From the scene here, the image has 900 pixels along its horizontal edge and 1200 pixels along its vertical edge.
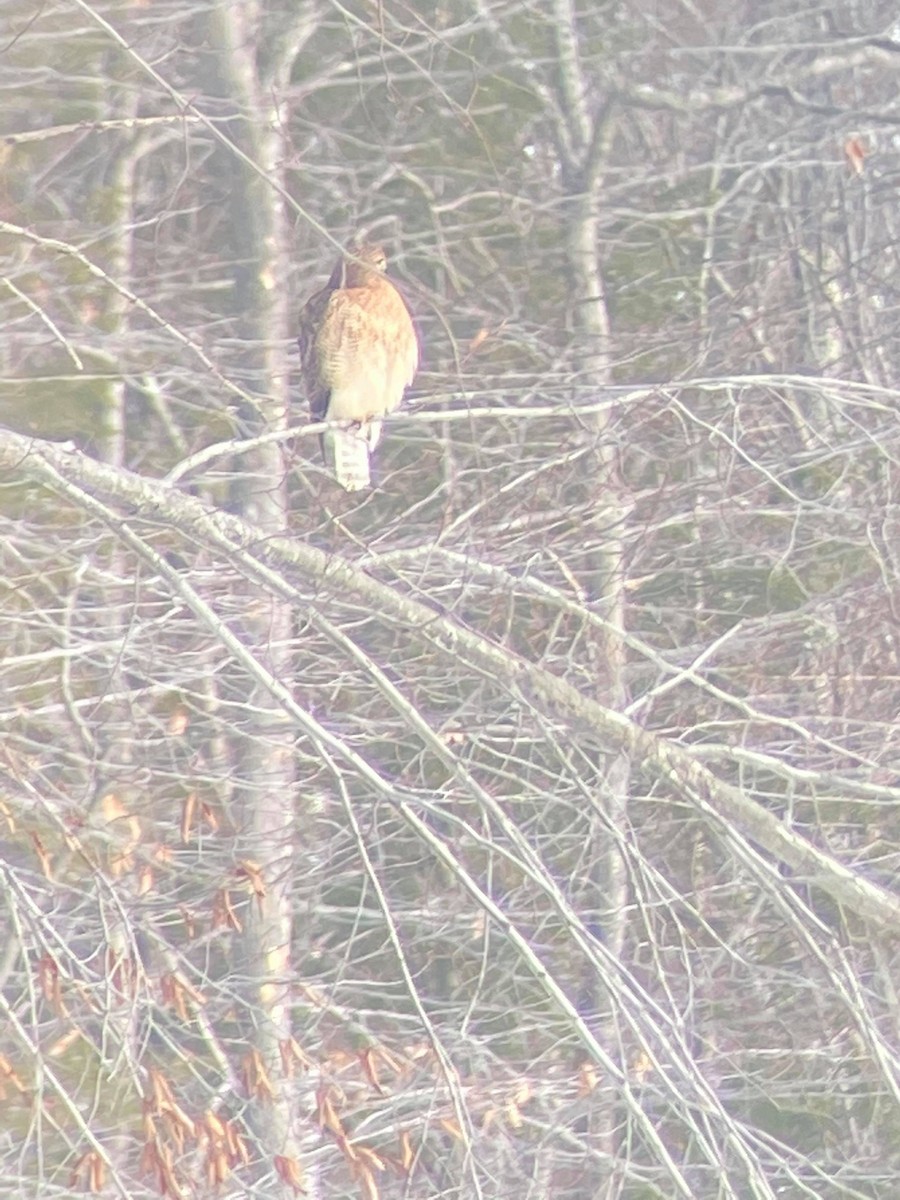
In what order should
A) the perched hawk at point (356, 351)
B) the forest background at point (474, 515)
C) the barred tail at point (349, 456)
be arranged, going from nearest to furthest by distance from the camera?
the perched hawk at point (356, 351)
the barred tail at point (349, 456)
the forest background at point (474, 515)

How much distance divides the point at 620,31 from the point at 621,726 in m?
4.06

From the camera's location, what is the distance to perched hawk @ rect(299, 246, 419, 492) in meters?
3.67

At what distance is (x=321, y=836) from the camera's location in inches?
217

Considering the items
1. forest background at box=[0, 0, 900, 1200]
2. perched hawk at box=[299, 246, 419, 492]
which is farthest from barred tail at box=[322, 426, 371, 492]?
forest background at box=[0, 0, 900, 1200]

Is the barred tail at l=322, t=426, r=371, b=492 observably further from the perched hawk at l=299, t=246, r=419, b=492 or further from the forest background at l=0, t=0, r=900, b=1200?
the forest background at l=0, t=0, r=900, b=1200

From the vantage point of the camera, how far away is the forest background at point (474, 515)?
4.24m

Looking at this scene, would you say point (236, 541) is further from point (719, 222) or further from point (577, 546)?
point (719, 222)

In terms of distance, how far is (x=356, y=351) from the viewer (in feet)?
12.0

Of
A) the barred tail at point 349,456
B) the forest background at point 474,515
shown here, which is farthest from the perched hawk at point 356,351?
the forest background at point 474,515

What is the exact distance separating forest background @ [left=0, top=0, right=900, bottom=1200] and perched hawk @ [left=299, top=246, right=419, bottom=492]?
6.8 inches

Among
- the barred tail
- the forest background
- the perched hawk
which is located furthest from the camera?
the forest background

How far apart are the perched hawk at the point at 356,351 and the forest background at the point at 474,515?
0.57 feet

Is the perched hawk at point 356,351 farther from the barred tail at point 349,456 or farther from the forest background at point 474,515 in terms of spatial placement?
the forest background at point 474,515

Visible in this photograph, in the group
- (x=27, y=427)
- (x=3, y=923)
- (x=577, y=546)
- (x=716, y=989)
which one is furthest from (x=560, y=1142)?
(x=27, y=427)
